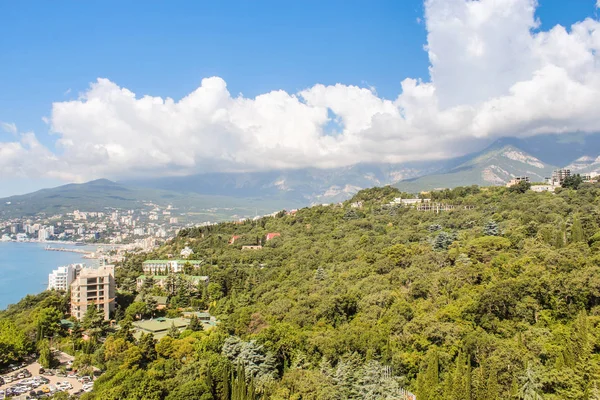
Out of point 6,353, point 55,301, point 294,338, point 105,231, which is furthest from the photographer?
point 105,231

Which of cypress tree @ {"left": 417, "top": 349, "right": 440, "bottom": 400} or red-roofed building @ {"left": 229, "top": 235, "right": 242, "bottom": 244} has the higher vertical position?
red-roofed building @ {"left": 229, "top": 235, "right": 242, "bottom": 244}

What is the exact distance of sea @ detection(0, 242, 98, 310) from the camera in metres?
50.5

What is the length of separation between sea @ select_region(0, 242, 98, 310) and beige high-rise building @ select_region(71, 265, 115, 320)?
2337 centimetres

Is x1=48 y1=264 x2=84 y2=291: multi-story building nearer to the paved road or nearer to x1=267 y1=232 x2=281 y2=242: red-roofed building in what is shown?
x1=267 y1=232 x2=281 y2=242: red-roofed building

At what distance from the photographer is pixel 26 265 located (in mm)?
69062

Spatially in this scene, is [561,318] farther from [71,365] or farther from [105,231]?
[105,231]

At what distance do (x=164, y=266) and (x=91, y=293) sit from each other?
1108 centimetres

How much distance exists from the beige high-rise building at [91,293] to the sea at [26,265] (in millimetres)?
23373

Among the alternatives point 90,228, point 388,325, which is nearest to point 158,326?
point 388,325

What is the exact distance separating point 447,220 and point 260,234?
16536 millimetres

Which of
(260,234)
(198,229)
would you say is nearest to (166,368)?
(260,234)

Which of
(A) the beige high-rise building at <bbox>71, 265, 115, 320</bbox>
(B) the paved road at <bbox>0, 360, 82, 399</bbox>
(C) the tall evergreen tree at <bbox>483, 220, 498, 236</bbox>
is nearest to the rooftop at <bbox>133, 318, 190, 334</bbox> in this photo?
(A) the beige high-rise building at <bbox>71, 265, 115, 320</bbox>

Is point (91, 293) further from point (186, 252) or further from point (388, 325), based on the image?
point (388, 325)

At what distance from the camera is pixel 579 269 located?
15.6 meters
